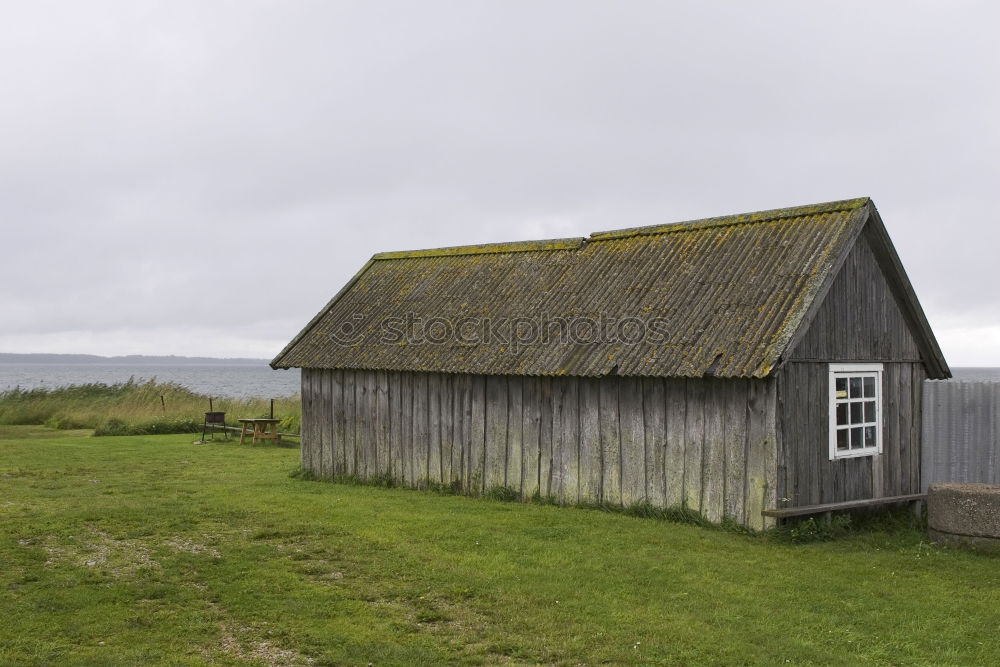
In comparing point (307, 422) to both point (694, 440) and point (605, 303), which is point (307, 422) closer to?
point (605, 303)

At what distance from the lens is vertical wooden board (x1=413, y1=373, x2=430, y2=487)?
17688 millimetres

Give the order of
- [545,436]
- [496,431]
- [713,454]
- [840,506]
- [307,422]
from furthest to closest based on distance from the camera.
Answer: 1. [307,422]
2. [496,431]
3. [545,436]
4. [713,454]
5. [840,506]

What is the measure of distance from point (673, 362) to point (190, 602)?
777 cm

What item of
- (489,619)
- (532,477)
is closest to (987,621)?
(489,619)

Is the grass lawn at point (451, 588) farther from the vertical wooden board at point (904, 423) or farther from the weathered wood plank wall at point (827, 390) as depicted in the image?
the vertical wooden board at point (904, 423)

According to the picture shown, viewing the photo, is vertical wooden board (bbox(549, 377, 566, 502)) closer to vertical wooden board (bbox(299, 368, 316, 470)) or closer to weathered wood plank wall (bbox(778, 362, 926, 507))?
weathered wood plank wall (bbox(778, 362, 926, 507))

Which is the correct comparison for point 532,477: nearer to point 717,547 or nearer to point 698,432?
point 698,432

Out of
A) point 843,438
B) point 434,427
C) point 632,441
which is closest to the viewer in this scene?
point 843,438

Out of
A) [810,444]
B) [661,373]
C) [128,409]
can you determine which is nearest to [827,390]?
[810,444]

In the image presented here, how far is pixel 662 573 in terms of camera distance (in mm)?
10664

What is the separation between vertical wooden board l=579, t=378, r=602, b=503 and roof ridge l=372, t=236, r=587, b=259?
4495mm

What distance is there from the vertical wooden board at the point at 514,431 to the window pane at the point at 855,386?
216 inches

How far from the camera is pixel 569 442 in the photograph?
15.6 metres

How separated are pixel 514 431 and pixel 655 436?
2.85m
